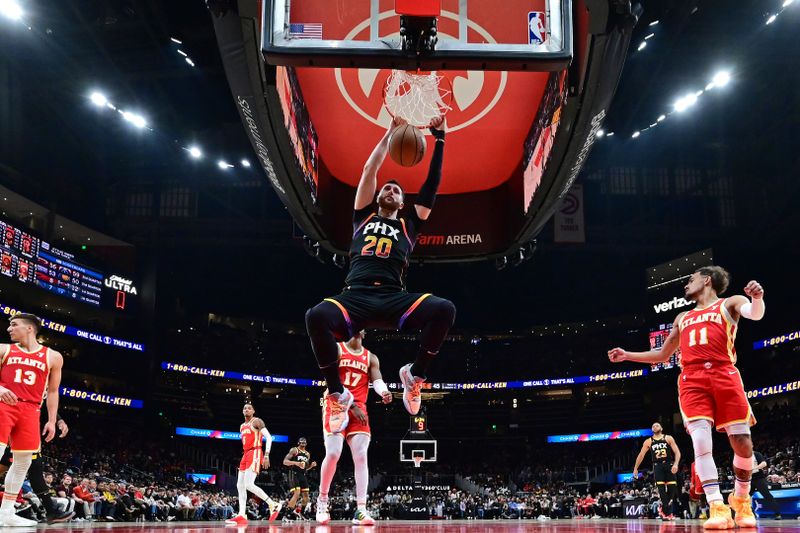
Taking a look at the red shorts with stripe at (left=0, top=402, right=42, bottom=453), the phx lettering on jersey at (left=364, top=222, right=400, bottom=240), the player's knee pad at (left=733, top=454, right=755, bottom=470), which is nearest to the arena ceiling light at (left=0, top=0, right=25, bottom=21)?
the red shorts with stripe at (left=0, top=402, right=42, bottom=453)

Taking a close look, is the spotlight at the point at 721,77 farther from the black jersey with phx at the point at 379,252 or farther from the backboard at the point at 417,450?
the backboard at the point at 417,450

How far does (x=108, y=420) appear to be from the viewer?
31406 mm

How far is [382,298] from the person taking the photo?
502 centimetres

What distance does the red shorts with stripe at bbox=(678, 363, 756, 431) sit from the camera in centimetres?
586

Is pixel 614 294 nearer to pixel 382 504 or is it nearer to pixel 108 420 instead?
pixel 382 504

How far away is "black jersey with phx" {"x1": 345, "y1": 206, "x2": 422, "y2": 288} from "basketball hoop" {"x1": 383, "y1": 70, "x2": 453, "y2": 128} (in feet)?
4.57

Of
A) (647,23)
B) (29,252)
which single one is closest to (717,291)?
(647,23)

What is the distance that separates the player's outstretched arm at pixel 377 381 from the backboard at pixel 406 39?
305 cm

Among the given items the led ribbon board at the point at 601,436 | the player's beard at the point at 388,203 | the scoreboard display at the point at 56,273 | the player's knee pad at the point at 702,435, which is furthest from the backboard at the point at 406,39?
the led ribbon board at the point at 601,436

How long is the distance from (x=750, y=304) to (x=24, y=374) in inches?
264

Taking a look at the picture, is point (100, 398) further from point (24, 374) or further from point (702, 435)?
point (702, 435)

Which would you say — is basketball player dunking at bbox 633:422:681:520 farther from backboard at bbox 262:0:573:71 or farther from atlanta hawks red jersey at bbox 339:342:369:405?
backboard at bbox 262:0:573:71

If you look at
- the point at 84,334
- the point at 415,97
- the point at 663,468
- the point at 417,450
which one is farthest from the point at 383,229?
the point at 84,334

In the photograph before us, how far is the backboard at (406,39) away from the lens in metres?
5.19
